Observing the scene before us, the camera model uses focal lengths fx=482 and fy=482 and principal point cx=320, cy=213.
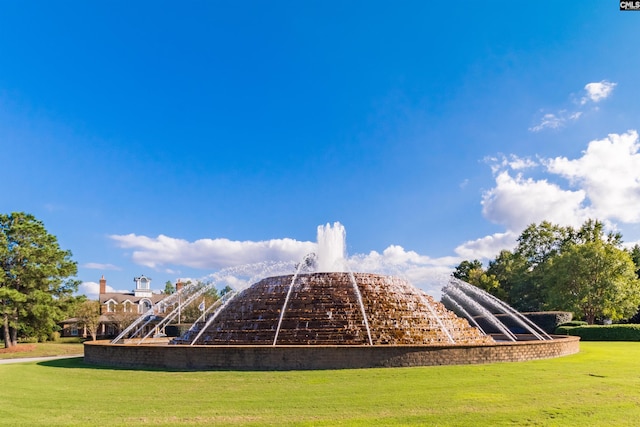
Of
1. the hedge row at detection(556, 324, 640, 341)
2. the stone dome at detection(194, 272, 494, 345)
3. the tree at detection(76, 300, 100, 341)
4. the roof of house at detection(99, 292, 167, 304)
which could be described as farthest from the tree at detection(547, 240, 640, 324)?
the roof of house at detection(99, 292, 167, 304)

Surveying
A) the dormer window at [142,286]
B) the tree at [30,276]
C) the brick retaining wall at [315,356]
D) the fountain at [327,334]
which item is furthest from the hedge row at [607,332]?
the dormer window at [142,286]

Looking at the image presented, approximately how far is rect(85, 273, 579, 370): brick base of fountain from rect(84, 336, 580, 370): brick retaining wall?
0.03 meters

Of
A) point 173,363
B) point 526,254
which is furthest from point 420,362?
point 526,254

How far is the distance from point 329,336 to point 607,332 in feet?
75.2

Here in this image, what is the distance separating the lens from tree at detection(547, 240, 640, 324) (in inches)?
1567

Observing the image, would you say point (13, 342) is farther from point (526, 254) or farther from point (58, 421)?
point (526, 254)

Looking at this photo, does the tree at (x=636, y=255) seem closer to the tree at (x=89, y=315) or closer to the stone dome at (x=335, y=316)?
the stone dome at (x=335, y=316)

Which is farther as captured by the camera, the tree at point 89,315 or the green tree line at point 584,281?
the tree at point 89,315

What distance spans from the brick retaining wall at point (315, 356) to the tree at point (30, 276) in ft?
84.2

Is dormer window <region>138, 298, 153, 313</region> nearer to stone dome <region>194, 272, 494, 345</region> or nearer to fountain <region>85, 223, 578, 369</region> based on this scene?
fountain <region>85, 223, 578, 369</region>

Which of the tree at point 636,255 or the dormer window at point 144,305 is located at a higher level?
the tree at point 636,255

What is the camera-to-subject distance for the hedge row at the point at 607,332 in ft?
102

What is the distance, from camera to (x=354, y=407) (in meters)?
9.78

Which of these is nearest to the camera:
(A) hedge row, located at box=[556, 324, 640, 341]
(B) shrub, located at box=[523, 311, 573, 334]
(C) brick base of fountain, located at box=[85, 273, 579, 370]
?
(C) brick base of fountain, located at box=[85, 273, 579, 370]
